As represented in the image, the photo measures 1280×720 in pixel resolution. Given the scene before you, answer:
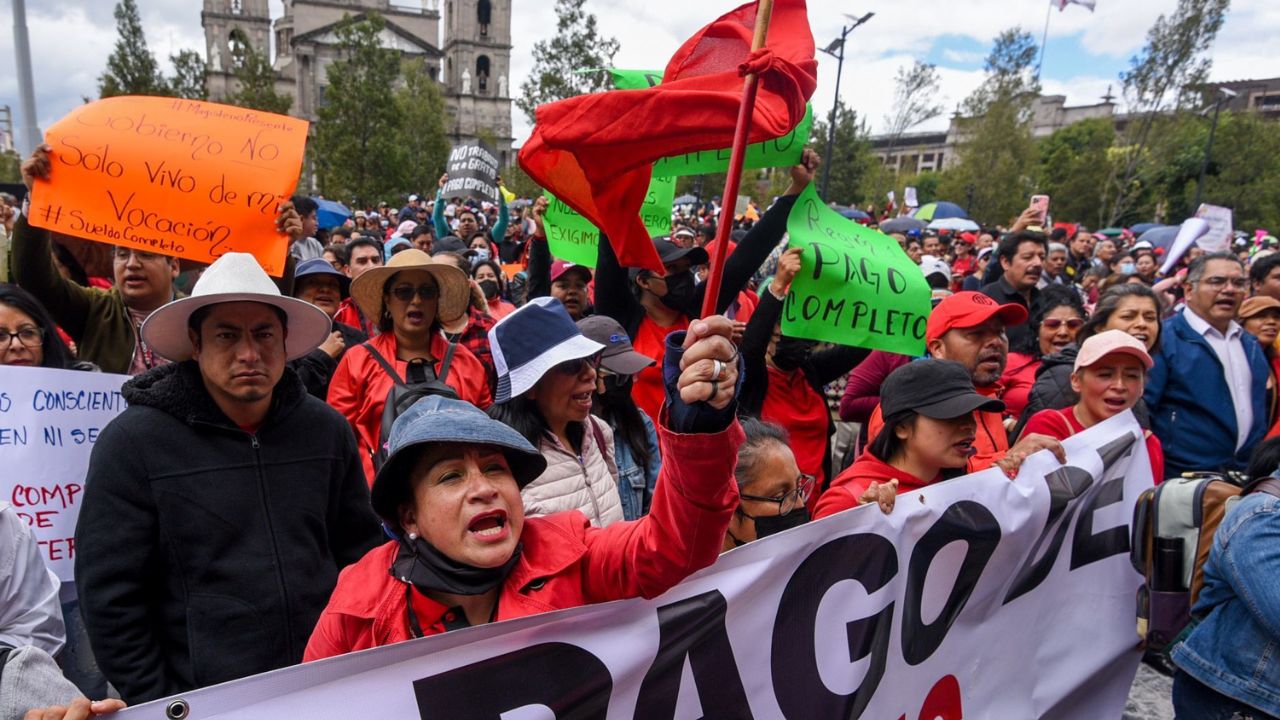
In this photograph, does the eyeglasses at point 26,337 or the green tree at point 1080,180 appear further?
the green tree at point 1080,180

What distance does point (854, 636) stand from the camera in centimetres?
225

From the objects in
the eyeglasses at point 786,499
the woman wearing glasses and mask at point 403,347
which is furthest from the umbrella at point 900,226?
the eyeglasses at point 786,499

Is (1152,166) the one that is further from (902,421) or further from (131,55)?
(131,55)

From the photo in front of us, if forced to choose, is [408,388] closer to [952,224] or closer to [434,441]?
[434,441]

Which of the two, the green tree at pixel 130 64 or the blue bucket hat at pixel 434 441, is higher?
the green tree at pixel 130 64

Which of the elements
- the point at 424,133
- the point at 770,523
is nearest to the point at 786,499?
the point at 770,523

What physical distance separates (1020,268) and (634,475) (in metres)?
3.36

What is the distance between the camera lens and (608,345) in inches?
119

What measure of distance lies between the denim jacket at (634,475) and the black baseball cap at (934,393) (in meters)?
0.90

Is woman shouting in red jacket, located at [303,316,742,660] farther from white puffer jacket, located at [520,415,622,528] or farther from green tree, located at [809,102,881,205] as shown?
green tree, located at [809,102,881,205]

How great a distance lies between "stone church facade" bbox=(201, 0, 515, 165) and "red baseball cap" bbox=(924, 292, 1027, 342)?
72901 millimetres

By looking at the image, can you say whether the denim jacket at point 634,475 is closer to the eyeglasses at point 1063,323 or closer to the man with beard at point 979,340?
the man with beard at point 979,340

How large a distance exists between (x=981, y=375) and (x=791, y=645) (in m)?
1.96

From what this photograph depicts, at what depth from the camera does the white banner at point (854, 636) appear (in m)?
1.63
